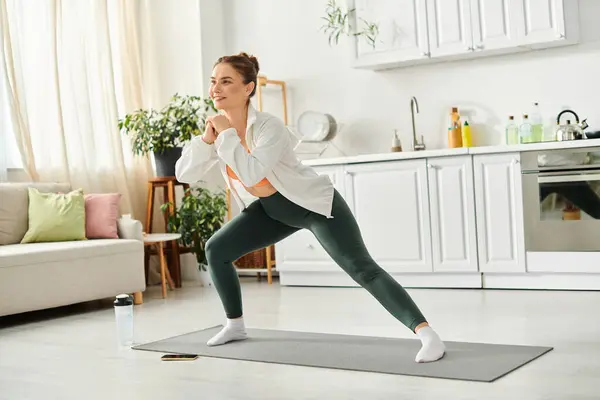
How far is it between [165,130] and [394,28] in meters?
1.81

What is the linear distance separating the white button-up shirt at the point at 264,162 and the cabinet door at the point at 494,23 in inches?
95.2

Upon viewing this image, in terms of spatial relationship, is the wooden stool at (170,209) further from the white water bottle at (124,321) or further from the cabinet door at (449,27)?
the white water bottle at (124,321)

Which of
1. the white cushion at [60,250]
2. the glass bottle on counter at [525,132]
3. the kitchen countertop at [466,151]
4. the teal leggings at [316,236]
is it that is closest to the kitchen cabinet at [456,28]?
the glass bottle on counter at [525,132]

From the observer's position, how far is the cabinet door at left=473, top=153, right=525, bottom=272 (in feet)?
16.3

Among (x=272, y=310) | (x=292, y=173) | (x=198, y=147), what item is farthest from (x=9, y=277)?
(x=292, y=173)

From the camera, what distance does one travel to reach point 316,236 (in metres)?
3.24

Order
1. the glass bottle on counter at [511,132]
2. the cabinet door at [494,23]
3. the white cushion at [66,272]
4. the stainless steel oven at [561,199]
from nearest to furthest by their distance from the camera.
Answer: the white cushion at [66,272] → the stainless steel oven at [561,199] → the cabinet door at [494,23] → the glass bottle on counter at [511,132]

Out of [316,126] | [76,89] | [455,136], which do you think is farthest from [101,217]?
[455,136]

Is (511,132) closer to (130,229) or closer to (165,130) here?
(165,130)

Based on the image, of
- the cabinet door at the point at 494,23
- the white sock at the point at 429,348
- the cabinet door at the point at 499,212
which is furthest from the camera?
the cabinet door at the point at 494,23

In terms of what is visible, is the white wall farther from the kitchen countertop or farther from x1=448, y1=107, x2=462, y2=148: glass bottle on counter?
the kitchen countertop

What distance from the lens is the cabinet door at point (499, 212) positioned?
4980 millimetres

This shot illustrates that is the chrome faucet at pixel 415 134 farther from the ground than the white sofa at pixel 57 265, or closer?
farther from the ground

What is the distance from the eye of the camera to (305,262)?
5.79 meters
